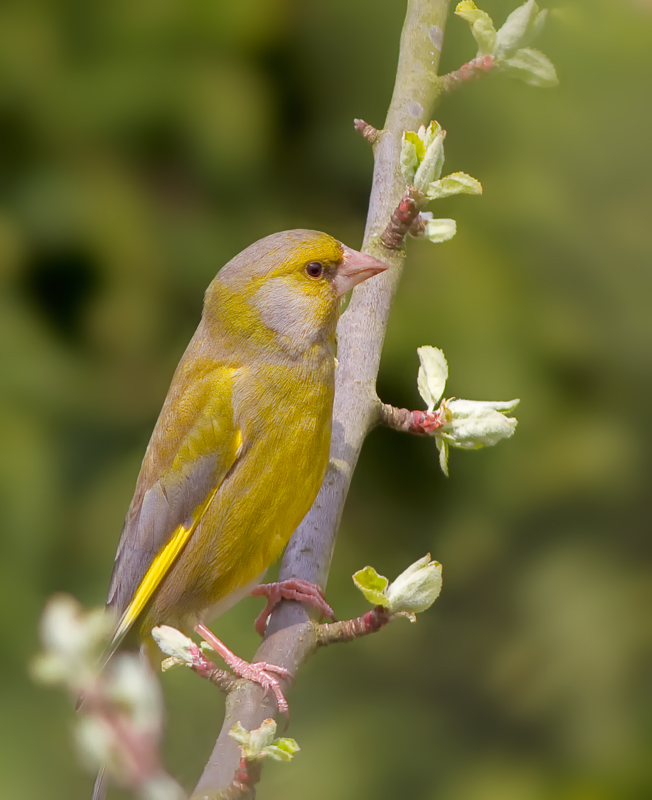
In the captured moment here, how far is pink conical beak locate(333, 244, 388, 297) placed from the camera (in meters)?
1.89

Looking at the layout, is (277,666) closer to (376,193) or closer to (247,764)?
(247,764)

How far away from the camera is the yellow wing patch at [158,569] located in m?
1.93

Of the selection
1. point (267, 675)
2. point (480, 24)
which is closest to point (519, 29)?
point (480, 24)

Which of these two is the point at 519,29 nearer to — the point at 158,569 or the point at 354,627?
the point at 354,627

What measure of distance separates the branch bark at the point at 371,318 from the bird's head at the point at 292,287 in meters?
Result: 0.07

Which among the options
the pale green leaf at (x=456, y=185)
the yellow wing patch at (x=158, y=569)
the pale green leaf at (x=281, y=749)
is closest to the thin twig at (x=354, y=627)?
the pale green leaf at (x=281, y=749)

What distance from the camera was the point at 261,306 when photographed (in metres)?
2.09

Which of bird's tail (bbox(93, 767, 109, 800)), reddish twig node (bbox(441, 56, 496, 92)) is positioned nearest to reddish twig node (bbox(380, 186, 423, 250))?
reddish twig node (bbox(441, 56, 496, 92))

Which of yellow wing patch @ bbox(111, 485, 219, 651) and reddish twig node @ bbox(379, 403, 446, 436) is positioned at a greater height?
reddish twig node @ bbox(379, 403, 446, 436)

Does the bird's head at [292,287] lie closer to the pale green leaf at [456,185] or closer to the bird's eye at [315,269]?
the bird's eye at [315,269]

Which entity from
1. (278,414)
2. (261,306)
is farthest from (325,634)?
(261,306)

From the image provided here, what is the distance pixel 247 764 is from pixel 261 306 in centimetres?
114

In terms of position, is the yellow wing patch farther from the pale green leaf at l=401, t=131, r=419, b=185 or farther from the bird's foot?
the pale green leaf at l=401, t=131, r=419, b=185

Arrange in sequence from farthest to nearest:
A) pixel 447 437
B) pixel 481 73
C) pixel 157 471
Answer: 1. pixel 157 471
2. pixel 481 73
3. pixel 447 437
